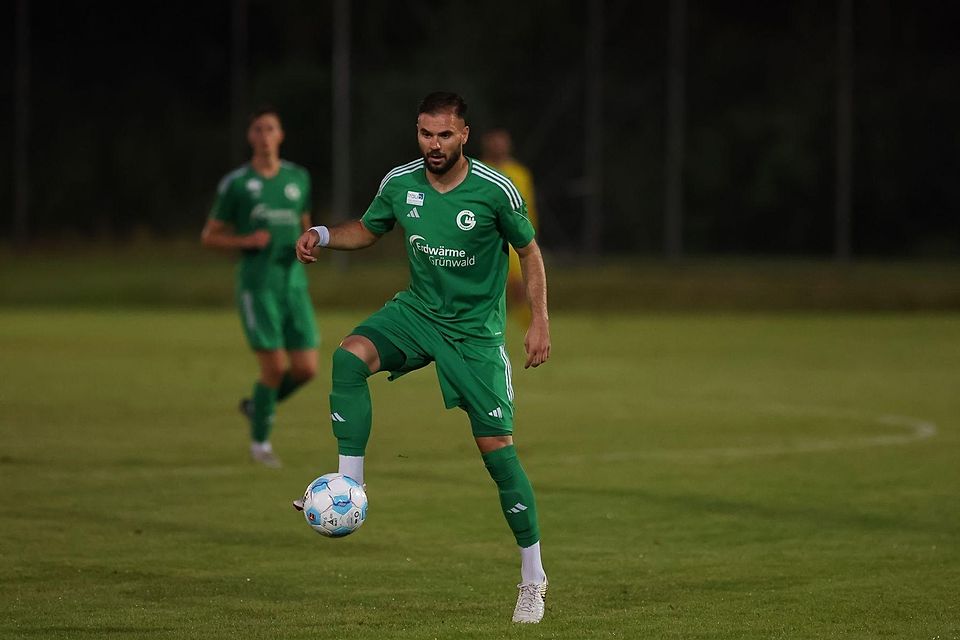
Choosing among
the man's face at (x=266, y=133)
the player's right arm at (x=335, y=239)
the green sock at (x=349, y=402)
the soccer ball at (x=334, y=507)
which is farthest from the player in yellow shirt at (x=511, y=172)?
the soccer ball at (x=334, y=507)

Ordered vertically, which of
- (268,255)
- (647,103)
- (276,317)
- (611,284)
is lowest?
(611,284)

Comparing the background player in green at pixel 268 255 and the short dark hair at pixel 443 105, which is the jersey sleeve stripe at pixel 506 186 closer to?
the short dark hair at pixel 443 105

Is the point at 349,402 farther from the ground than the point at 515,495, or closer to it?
farther from the ground

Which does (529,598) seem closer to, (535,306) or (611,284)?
(535,306)

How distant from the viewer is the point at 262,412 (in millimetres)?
12156

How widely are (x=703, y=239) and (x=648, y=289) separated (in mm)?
1912

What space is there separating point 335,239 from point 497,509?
114 inches

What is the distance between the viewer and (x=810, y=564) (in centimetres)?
841

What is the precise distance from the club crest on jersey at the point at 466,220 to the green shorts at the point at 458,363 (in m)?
0.48

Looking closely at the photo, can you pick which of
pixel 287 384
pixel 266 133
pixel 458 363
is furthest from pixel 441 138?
pixel 287 384

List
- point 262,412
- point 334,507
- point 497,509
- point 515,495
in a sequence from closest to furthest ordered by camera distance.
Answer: point 334,507 < point 515,495 < point 497,509 < point 262,412

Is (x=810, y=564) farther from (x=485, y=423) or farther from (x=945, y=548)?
(x=485, y=423)

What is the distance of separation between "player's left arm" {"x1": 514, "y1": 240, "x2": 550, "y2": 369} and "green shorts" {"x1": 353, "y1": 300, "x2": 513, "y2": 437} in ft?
0.59

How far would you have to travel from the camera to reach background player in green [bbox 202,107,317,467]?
12.3m
